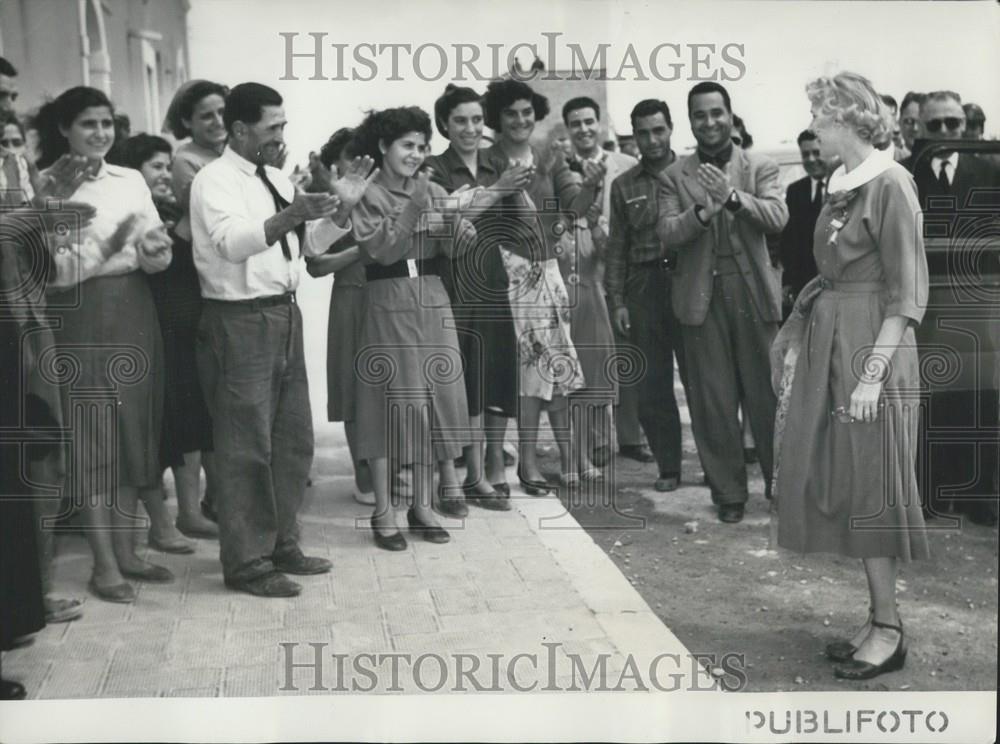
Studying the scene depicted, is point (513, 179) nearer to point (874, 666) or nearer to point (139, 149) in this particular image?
point (139, 149)

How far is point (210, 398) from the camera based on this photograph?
4805 millimetres

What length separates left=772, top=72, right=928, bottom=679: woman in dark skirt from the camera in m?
4.34

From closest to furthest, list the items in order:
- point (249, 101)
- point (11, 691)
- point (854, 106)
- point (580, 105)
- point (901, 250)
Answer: point (901, 250) < point (854, 106) < point (11, 691) < point (249, 101) < point (580, 105)


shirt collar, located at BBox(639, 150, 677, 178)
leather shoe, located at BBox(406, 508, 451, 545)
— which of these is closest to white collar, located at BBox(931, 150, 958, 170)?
shirt collar, located at BBox(639, 150, 677, 178)

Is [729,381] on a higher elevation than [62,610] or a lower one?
higher

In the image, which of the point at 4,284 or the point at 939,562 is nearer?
the point at 4,284

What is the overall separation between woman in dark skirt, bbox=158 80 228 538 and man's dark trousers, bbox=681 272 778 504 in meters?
1.95

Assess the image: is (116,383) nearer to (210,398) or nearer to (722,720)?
(210,398)

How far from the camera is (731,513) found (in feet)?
16.9

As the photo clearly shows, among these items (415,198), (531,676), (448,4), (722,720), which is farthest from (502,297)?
(722,720)

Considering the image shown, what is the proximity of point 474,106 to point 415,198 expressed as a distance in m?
0.41

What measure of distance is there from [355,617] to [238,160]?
5.72 feet

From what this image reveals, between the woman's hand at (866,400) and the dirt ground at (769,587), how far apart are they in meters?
0.88

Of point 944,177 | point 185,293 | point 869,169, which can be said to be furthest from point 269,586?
point 944,177
